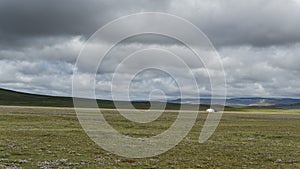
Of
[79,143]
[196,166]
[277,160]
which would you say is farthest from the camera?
[79,143]

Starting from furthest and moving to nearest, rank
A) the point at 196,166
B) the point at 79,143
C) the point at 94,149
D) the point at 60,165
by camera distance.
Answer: the point at 79,143
the point at 94,149
the point at 196,166
the point at 60,165

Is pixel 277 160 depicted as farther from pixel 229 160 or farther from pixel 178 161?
pixel 178 161

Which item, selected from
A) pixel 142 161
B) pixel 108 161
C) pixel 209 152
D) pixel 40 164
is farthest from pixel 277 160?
pixel 40 164

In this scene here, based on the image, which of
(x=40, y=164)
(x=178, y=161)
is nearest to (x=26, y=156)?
(x=40, y=164)

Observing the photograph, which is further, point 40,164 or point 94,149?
point 94,149

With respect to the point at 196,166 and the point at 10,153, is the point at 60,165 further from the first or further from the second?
the point at 196,166

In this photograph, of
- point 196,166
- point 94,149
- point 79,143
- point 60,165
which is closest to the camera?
point 60,165

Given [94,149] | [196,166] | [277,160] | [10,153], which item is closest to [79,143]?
[94,149]

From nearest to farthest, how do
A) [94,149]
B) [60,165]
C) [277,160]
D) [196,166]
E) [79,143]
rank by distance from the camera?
[60,165]
[196,166]
[277,160]
[94,149]
[79,143]

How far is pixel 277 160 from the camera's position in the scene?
25.2m

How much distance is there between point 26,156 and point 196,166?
12.2m

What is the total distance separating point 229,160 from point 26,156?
15102 mm

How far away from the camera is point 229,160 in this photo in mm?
24828

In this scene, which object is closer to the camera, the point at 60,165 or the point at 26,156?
the point at 60,165
